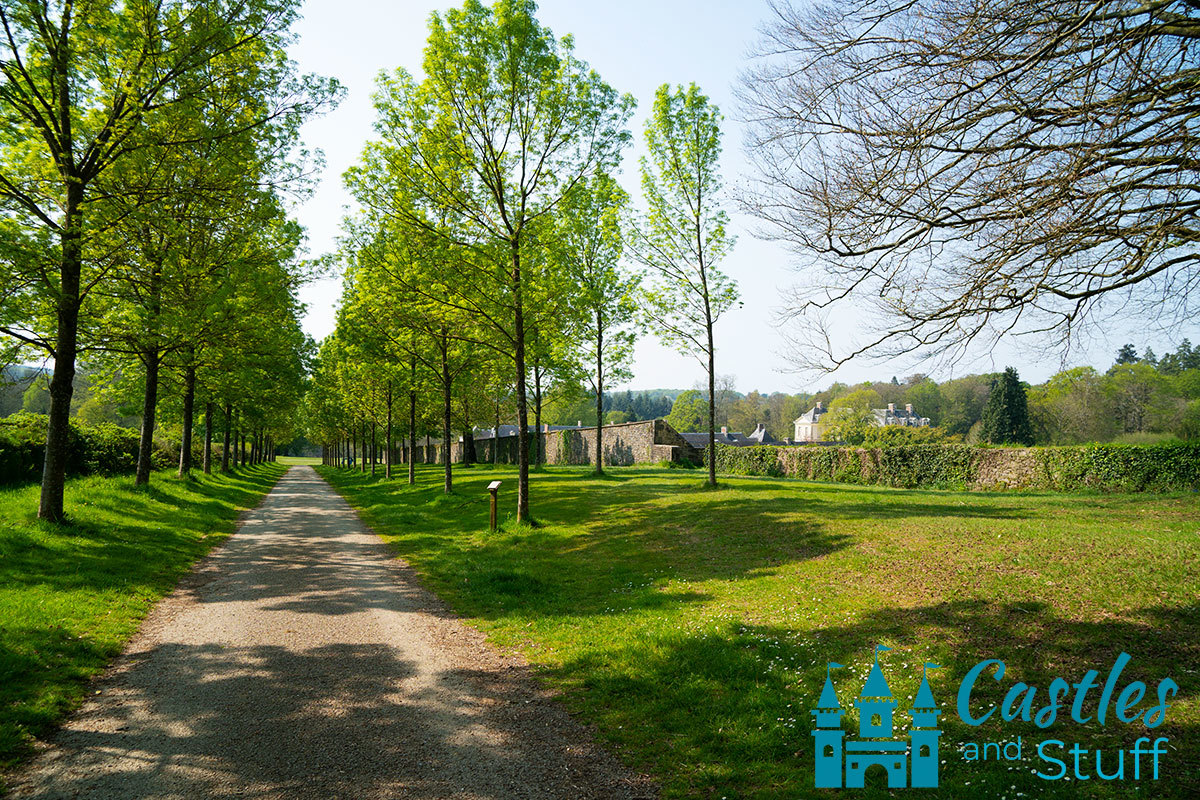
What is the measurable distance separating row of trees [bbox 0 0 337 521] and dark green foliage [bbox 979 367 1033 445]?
6208 cm

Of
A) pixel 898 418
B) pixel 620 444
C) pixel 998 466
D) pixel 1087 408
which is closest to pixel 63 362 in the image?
pixel 998 466

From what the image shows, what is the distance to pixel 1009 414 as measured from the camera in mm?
56656

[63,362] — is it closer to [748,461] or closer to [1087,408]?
[748,461]

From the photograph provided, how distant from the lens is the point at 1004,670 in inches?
206

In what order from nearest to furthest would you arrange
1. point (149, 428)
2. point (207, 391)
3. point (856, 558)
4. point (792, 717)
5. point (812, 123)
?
point (792, 717) < point (812, 123) < point (856, 558) < point (149, 428) < point (207, 391)

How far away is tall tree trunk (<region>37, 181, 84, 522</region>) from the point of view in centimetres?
1075

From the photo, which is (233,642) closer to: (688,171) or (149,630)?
(149,630)

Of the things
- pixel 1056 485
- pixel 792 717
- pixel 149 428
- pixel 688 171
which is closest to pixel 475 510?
pixel 149 428

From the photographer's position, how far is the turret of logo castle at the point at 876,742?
13.6 ft

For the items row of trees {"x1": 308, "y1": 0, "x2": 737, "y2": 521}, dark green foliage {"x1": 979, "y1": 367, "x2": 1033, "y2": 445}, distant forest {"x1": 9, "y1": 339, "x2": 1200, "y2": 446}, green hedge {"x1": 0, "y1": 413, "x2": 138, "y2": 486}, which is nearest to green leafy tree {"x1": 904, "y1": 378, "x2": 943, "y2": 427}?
distant forest {"x1": 9, "y1": 339, "x2": 1200, "y2": 446}

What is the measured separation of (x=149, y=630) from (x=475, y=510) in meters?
10.8

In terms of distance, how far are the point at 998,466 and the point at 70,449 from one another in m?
30.1

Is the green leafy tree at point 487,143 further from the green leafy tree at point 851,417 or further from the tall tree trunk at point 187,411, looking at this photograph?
the green leafy tree at point 851,417

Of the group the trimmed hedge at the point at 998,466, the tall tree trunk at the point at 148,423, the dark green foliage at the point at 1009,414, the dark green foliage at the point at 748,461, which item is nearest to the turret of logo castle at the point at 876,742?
the trimmed hedge at the point at 998,466
